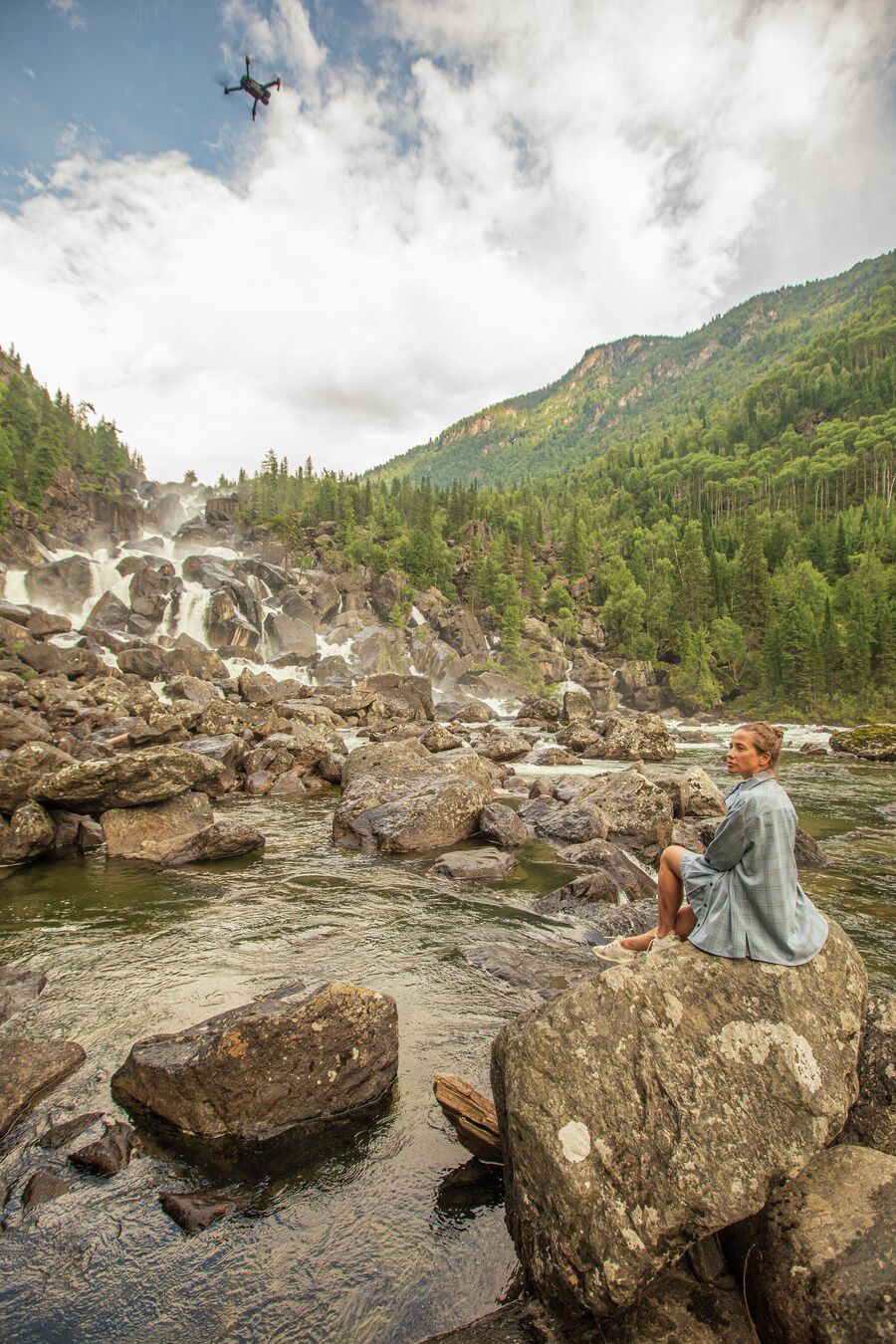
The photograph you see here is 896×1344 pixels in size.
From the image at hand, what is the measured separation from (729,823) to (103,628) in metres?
66.3

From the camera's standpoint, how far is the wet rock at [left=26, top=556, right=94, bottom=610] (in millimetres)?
62469

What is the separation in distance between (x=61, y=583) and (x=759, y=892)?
7463cm

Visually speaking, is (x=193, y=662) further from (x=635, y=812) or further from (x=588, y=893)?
(x=588, y=893)

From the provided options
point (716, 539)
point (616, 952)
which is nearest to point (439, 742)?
point (616, 952)

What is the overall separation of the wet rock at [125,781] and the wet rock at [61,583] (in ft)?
192

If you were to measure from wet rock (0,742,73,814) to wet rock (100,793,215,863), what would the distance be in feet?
6.03

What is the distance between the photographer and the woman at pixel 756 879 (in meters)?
4.35

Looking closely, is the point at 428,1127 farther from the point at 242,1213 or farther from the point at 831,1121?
the point at 831,1121

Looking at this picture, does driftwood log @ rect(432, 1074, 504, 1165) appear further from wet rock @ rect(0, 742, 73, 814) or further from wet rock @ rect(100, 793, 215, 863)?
wet rock @ rect(0, 742, 73, 814)

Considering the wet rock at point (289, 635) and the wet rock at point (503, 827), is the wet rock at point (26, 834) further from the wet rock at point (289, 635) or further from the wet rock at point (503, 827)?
the wet rock at point (289, 635)

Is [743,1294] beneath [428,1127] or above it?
above

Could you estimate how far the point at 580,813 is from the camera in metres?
16.6

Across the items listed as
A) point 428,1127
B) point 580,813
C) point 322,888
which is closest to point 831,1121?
point 428,1127

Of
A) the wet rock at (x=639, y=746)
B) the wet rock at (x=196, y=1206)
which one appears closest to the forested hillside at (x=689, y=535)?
the wet rock at (x=639, y=746)
